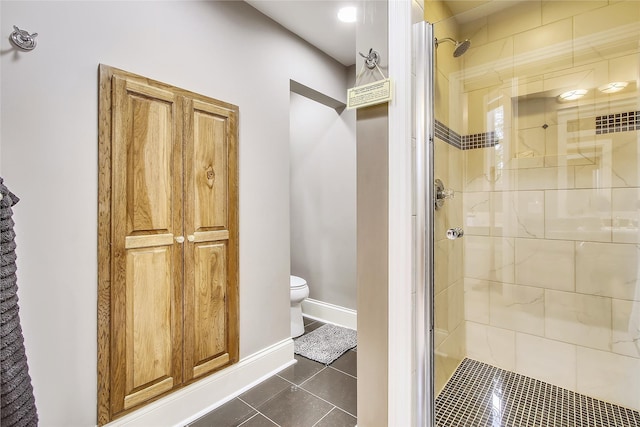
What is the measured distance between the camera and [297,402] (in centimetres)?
166

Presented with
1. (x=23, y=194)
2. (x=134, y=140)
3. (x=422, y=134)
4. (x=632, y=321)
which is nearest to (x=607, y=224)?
(x=632, y=321)

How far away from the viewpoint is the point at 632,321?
151 cm

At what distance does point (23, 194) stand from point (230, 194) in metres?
0.88

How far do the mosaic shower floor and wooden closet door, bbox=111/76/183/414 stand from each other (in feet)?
4.59

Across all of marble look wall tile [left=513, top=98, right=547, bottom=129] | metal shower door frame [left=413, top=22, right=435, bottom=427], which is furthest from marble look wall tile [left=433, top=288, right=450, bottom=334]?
marble look wall tile [left=513, top=98, right=547, bottom=129]

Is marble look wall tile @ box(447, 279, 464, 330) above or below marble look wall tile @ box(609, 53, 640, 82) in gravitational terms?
below

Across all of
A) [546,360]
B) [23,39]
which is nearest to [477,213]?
[546,360]

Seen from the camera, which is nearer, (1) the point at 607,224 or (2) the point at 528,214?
(1) the point at 607,224

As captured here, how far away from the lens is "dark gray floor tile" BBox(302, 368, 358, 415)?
1650mm

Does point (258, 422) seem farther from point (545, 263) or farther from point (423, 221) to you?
point (545, 263)

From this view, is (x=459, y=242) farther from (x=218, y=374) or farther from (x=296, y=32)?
(x=296, y=32)

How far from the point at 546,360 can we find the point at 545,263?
579 mm

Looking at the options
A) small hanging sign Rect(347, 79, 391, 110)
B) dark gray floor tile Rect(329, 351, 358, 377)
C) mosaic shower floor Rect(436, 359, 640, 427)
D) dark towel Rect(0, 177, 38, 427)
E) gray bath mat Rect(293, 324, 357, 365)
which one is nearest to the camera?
dark towel Rect(0, 177, 38, 427)

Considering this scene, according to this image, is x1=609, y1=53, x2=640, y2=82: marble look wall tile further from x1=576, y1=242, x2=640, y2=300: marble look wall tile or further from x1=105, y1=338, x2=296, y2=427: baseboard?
x1=105, y1=338, x2=296, y2=427: baseboard
